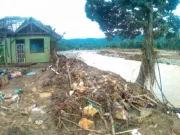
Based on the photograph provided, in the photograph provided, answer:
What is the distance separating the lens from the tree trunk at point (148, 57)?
8.20 meters

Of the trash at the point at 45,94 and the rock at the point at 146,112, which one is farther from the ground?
the trash at the point at 45,94

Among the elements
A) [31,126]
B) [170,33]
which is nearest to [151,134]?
[31,126]

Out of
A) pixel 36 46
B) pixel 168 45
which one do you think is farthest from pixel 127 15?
pixel 168 45

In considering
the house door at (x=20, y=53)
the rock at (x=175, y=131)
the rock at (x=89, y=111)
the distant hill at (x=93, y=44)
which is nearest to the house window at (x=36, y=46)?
the house door at (x=20, y=53)

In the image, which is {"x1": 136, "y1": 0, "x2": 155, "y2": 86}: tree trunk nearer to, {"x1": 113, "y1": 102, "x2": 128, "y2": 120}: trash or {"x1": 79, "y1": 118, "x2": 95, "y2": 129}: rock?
{"x1": 113, "y1": 102, "x2": 128, "y2": 120}: trash

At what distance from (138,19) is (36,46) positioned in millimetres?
8320

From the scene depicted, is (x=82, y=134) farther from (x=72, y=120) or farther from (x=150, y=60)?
(x=150, y=60)

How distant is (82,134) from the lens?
209 inches

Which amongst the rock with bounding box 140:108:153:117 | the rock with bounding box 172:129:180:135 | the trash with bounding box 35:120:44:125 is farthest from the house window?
the rock with bounding box 172:129:180:135

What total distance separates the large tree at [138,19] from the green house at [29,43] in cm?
549

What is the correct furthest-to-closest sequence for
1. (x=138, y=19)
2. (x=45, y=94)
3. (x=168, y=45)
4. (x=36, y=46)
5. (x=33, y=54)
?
(x=168, y=45), (x=36, y=46), (x=33, y=54), (x=138, y=19), (x=45, y=94)

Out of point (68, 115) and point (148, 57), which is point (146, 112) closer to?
point (68, 115)

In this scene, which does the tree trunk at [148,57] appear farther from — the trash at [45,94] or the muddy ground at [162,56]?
the muddy ground at [162,56]

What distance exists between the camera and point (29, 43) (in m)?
15.0
